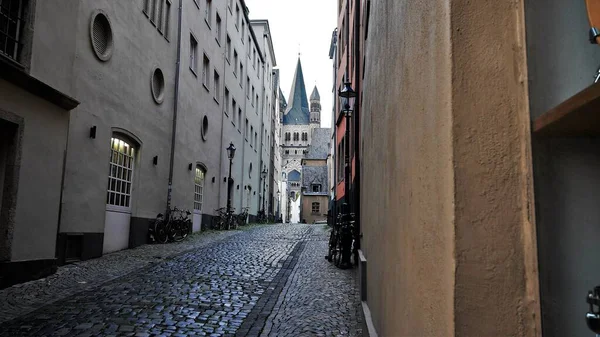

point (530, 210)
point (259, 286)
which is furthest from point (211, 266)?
point (530, 210)

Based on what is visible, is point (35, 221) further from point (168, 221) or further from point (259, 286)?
point (168, 221)

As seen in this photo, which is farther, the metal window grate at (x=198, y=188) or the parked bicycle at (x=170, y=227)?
the metal window grate at (x=198, y=188)

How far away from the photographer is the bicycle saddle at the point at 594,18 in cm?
110

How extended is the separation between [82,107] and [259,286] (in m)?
5.56

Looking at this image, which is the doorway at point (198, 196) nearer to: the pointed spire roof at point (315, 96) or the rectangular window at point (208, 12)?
the rectangular window at point (208, 12)

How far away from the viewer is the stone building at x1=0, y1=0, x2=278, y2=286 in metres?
7.26

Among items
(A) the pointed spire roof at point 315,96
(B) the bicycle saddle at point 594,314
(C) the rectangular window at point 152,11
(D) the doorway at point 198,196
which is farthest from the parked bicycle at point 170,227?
(A) the pointed spire roof at point 315,96

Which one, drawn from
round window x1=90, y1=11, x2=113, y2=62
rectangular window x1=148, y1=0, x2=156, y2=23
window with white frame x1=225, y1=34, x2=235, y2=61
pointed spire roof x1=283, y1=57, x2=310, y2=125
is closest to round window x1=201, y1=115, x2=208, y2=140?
window with white frame x1=225, y1=34, x2=235, y2=61

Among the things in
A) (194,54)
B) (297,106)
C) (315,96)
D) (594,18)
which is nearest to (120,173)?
(194,54)

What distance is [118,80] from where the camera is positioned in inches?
451

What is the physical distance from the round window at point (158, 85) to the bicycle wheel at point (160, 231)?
369 cm

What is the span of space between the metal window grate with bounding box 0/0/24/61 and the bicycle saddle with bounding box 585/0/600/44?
309 inches

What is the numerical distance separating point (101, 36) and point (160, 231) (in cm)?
582

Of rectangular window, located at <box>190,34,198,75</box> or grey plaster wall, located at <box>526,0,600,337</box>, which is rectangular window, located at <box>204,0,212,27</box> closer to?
rectangular window, located at <box>190,34,198,75</box>
